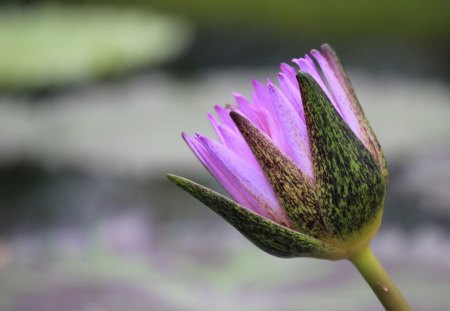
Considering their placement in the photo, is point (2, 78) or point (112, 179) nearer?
point (112, 179)

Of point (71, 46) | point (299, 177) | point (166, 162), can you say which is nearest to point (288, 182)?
point (299, 177)

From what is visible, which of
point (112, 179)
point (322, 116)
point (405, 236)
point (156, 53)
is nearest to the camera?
point (322, 116)

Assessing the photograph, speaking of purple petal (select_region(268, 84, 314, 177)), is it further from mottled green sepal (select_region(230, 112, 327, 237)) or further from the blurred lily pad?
the blurred lily pad

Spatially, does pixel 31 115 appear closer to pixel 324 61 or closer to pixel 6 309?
pixel 6 309

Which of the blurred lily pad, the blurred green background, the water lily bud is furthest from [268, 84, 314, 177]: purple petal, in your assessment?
the blurred lily pad

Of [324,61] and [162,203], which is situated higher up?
[162,203]

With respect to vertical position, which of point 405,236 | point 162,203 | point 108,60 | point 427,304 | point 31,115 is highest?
point 108,60

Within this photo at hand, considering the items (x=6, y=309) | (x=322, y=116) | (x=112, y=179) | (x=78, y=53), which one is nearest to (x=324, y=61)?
(x=322, y=116)

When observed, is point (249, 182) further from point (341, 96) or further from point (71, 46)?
point (71, 46)
